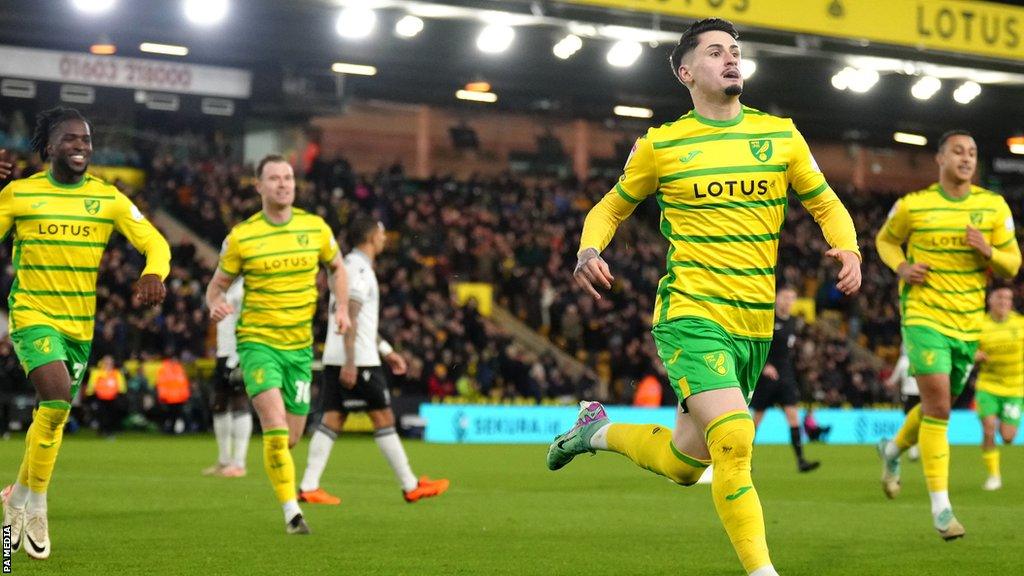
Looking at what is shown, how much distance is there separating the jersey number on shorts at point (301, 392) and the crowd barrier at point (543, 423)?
15185mm

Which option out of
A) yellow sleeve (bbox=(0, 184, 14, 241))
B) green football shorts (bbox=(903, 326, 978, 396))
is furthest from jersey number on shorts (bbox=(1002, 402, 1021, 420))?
yellow sleeve (bbox=(0, 184, 14, 241))

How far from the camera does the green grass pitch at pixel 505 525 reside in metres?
7.58

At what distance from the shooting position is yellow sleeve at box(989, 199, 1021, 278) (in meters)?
9.67

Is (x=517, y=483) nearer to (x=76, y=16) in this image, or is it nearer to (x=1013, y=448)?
(x=1013, y=448)

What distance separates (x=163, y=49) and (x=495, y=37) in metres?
8.17

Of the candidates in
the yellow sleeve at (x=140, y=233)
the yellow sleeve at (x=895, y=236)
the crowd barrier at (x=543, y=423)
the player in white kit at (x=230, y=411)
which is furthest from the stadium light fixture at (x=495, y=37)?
the yellow sleeve at (x=140, y=233)

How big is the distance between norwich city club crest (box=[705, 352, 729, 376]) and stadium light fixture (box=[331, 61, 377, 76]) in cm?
2722

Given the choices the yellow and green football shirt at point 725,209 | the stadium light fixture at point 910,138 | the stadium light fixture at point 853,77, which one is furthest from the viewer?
the stadium light fixture at point 910,138

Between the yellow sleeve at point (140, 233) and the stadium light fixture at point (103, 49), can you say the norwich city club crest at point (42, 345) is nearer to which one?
the yellow sleeve at point (140, 233)

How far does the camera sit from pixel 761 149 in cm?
637

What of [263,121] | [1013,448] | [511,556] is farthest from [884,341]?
[511,556]

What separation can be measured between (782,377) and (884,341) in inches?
811
